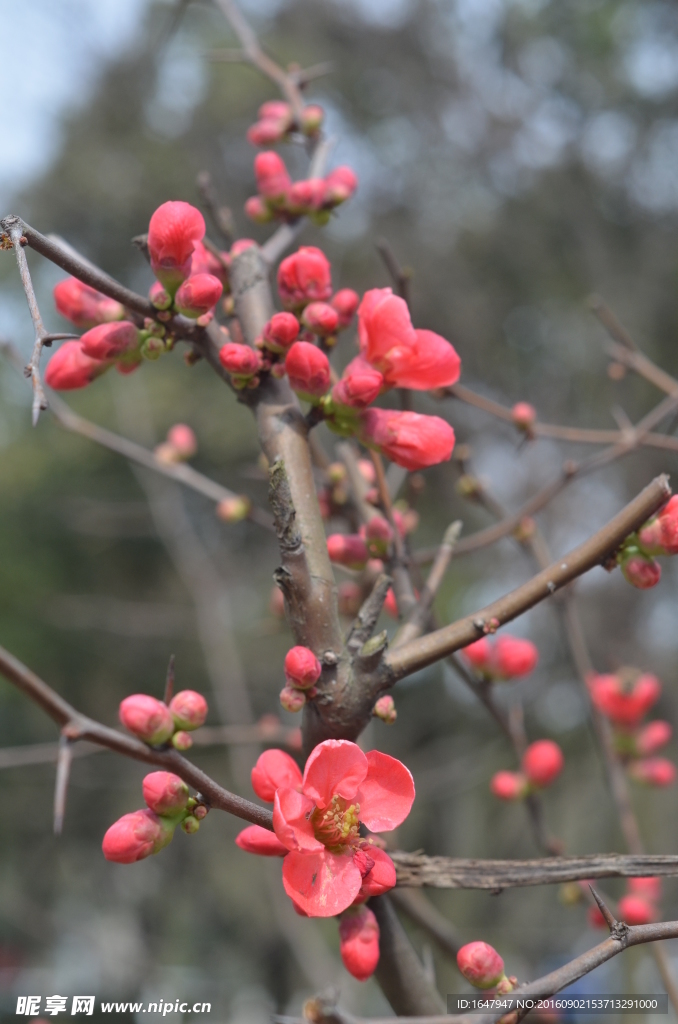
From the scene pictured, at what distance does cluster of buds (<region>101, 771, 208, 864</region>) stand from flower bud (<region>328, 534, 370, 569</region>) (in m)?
0.39

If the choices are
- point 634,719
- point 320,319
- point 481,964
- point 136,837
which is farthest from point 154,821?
point 634,719

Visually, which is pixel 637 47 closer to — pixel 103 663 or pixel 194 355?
pixel 103 663

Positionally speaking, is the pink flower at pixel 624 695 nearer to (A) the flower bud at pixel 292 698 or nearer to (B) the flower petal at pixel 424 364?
(B) the flower petal at pixel 424 364

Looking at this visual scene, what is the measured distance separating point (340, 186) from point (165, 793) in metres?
0.90

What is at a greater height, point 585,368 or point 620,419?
point 585,368

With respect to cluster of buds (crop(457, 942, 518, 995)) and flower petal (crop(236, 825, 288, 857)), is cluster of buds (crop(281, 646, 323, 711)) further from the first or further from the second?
cluster of buds (crop(457, 942, 518, 995))

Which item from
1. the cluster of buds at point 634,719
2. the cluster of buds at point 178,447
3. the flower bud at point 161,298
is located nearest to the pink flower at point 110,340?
the flower bud at point 161,298

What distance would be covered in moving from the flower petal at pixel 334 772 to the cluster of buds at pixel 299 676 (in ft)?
0.20

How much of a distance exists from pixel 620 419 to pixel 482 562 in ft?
16.8

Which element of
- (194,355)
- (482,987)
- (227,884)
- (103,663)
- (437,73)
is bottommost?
(482,987)

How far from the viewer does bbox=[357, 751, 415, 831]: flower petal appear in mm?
690

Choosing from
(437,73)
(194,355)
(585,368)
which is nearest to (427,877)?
(194,355)

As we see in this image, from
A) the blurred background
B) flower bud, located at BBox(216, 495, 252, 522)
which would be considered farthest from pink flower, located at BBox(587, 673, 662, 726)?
the blurred background

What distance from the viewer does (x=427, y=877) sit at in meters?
0.76
